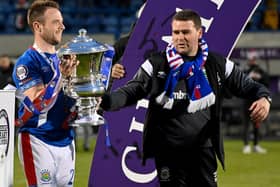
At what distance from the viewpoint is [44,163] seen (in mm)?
6449

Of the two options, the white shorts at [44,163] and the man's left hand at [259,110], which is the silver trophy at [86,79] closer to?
the white shorts at [44,163]

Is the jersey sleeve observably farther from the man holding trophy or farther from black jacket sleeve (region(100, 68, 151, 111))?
black jacket sleeve (region(100, 68, 151, 111))

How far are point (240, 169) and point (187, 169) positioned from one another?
8.31 m

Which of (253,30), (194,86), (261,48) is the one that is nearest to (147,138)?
(194,86)

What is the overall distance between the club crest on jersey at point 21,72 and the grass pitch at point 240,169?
18.7ft

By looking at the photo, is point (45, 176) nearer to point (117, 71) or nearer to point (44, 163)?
point (44, 163)

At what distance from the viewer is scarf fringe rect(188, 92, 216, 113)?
6289 millimetres

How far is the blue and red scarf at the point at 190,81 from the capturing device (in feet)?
20.5

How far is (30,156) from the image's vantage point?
21.4ft

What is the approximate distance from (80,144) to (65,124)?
1327 cm

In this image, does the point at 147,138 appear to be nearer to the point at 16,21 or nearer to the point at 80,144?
the point at 80,144

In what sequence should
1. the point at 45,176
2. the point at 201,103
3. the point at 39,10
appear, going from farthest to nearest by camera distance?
the point at 39,10 → the point at 45,176 → the point at 201,103
